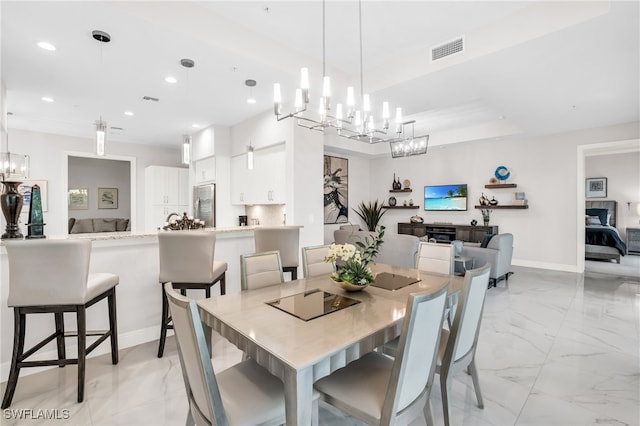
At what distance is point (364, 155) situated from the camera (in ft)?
27.8

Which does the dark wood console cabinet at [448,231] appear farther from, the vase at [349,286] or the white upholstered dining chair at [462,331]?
the vase at [349,286]

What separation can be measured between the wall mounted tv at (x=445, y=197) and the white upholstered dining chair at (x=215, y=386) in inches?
276

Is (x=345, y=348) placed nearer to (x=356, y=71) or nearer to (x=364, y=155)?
(x=356, y=71)

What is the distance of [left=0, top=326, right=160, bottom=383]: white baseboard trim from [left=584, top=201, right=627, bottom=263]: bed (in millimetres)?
8735

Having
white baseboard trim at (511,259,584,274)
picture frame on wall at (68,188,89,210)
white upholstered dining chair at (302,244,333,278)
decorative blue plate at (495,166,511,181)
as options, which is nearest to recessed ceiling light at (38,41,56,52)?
white upholstered dining chair at (302,244,333,278)

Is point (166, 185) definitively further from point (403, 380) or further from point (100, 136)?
point (403, 380)

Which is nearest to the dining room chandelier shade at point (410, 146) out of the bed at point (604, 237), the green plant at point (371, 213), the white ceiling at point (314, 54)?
the white ceiling at point (314, 54)

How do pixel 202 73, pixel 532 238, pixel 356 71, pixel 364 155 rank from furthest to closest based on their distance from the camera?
1. pixel 364 155
2. pixel 532 238
3. pixel 356 71
4. pixel 202 73

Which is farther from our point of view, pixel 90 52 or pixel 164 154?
pixel 164 154

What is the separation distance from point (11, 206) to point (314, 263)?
2278 millimetres

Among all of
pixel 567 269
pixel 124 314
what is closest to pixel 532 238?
pixel 567 269

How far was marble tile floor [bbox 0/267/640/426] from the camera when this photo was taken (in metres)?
1.94

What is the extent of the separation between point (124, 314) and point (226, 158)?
335 centimetres

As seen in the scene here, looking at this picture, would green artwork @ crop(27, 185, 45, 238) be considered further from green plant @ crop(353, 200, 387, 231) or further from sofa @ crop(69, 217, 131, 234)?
green plant @ crop(353, 200, 387, 231)
